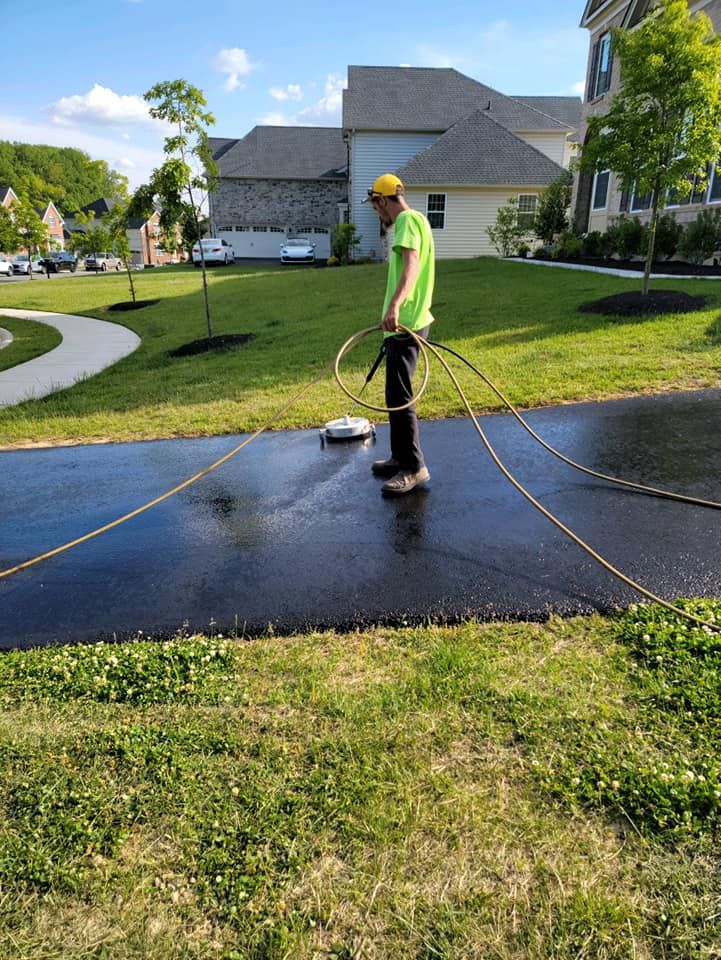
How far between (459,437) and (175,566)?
3.10 metres

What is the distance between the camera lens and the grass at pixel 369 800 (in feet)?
5.58

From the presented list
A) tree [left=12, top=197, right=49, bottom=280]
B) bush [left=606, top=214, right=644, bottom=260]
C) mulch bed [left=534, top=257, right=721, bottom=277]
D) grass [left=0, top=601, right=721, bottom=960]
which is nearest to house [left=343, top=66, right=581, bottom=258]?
mulch bed [left=534, top=257, right=721, bottom=277]

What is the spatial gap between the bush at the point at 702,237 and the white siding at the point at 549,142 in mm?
22818

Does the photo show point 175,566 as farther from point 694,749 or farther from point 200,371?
point 200,371

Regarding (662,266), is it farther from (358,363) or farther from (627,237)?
(358,363)

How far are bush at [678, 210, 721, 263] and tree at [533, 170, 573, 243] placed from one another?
9199 mm

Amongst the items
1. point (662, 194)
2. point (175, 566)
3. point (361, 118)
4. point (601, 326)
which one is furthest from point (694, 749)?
point (361, 118)

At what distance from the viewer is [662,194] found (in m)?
9.89

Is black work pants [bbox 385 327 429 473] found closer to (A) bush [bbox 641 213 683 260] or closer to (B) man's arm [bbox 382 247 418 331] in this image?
(B) man's arm [bbox 382 247 418 331]

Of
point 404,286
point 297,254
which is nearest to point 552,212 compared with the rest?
point 297,254

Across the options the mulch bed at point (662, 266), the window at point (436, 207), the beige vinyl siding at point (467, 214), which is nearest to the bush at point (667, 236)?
the mulch bed at point (662, 266)

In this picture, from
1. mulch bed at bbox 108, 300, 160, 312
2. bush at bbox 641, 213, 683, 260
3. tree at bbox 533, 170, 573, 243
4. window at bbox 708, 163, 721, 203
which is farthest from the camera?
tree at bbox 533, 170, 573, 243

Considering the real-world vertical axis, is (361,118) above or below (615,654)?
above

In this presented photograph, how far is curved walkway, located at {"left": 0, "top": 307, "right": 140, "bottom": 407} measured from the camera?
29.5ft
